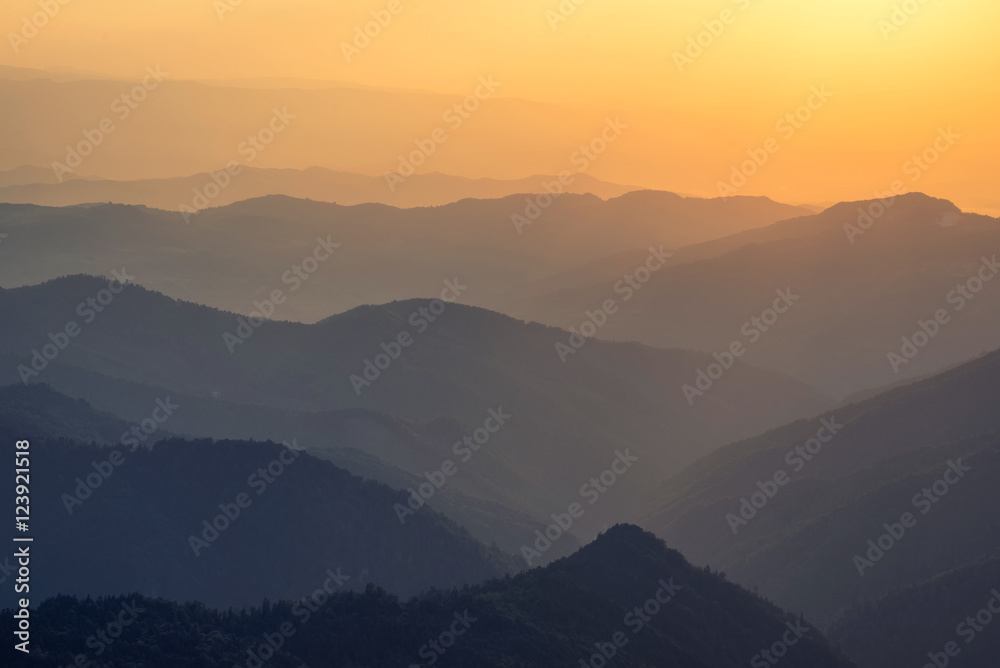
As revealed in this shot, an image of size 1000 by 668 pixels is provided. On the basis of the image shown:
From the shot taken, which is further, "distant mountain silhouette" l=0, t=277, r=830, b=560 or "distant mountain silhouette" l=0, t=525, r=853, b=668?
"distant mountain silhouette" l=0, t=277, r=830, b=560

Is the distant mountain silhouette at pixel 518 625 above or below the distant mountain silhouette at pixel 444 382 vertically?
above

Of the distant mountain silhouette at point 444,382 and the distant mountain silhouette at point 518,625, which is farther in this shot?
the distant mountain silhouette at point 444,382

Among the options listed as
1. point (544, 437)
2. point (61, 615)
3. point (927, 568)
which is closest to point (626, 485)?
point (544, 437)

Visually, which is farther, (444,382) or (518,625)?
(444,382)

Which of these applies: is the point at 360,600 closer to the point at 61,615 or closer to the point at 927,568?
the point at 61,615

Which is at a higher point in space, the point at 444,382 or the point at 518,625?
the point at 518,625

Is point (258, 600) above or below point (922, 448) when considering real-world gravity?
below

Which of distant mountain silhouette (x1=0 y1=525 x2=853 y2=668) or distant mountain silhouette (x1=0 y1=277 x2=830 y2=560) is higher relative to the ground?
distant mountain silhouette (x1=0 y1=525 x2=853 y2=668)

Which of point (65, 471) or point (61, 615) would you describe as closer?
point (61, 615)
